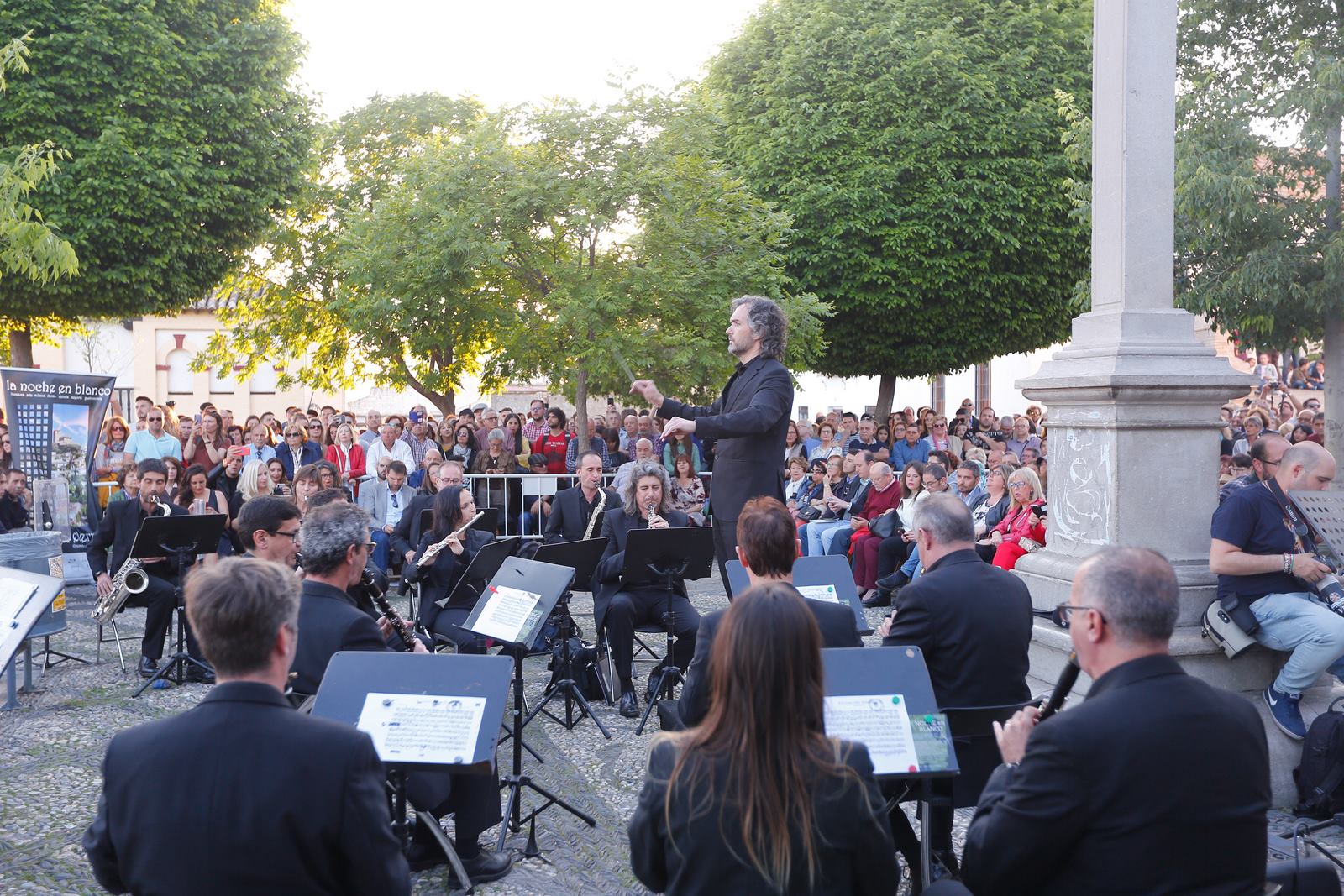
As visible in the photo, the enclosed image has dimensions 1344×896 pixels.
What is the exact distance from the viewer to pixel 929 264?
2112cm

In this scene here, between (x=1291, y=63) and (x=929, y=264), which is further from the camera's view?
(x=929, y=264)

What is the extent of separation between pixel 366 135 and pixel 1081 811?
93.1 feet

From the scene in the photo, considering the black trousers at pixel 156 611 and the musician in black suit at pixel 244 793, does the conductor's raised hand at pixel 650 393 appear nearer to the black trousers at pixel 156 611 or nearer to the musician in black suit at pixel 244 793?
the musician in black suit at pixel 244 793

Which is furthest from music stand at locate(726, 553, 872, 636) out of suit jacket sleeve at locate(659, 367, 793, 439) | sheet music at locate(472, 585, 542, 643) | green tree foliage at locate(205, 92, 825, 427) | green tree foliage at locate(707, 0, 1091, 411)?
green tree foliage at locate(707, 0, 1091, 411)

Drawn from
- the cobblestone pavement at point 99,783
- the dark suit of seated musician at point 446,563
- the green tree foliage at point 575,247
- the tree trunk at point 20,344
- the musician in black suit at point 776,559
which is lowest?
the cobblestone pavement at point 99,783

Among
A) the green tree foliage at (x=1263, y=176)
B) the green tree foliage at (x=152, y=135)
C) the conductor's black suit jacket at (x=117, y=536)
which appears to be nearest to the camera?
the conductor's black suit jacket at (x=117, y=536)

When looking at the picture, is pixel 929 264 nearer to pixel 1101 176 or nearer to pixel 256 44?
pixel 256 44

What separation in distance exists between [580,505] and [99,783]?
13.5 feet

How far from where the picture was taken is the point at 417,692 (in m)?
3.79

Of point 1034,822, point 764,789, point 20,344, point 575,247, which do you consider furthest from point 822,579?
point 20,344

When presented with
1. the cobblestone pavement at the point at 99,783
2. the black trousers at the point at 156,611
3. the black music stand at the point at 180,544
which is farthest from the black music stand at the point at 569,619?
the black trousers at the point at 156,611

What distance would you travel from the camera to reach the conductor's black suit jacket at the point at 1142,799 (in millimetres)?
2523

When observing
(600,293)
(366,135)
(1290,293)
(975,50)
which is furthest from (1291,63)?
(366,135)

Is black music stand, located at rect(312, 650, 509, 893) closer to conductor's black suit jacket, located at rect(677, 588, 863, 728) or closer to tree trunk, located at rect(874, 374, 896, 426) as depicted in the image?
conductor's black suit jacket, located at rect(677, 588, 863, 728)
